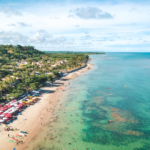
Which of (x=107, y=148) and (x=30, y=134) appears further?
(x=30, y=134)

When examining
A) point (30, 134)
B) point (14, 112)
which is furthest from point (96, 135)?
point (14, 112)

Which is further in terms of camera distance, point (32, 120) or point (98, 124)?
point (32, 120)

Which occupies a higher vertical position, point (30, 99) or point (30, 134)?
point (30, 99)

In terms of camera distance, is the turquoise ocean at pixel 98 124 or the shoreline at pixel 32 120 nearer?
the shoreline at pixel 32 120

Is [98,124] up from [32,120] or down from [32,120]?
up

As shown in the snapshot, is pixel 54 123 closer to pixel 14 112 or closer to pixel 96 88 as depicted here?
pixel 14 112

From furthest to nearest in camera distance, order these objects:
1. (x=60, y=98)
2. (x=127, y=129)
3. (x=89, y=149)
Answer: (x=60, y=98) → (x=127, y=129) → (x=89, y=149)

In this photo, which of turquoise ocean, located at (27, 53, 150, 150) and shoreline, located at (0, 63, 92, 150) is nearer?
shoreline, located at (0, 63, 92, 150)

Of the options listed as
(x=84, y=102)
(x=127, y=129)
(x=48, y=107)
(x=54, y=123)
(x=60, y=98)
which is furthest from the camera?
(x=60, y=98)

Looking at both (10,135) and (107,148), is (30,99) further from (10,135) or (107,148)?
(107,148)
